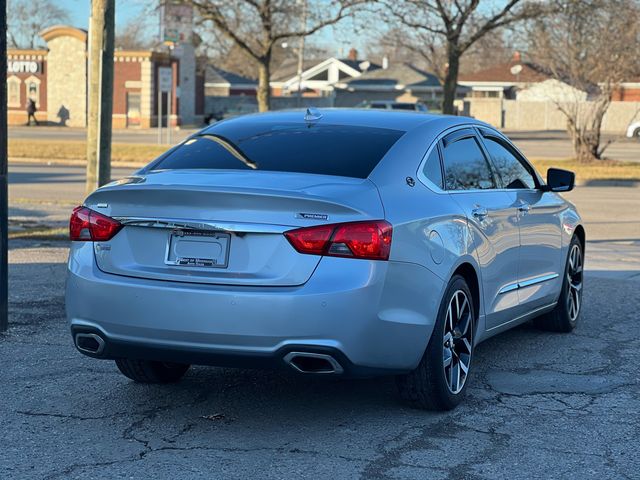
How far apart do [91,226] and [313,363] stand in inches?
54.2

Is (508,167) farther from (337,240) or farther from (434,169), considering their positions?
(337,240)

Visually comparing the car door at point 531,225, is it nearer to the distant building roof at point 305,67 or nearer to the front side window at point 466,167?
the front side window at point 466,167

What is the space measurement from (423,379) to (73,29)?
2518 inches

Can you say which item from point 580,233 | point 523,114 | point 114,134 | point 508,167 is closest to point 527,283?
point 508,167

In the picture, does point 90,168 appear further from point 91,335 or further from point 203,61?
point 203,61

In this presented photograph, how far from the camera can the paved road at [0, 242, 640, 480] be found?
4848 millimetres

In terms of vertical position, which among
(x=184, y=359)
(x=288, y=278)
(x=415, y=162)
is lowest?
(x=184, y=359)

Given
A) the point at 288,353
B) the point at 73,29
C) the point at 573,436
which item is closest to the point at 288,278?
the point at 288,353

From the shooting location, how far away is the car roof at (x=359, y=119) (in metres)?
6.38

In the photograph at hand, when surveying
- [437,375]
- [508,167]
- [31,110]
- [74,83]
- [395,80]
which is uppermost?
[395,80]

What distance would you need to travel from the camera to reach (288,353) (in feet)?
16.4

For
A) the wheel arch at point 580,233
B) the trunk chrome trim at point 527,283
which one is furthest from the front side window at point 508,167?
the wheel arch at point 580,233

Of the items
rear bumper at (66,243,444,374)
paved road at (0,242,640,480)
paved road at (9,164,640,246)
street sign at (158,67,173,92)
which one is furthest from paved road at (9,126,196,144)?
rear bumper at (66,243,444,374)

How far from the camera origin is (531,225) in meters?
7.27
